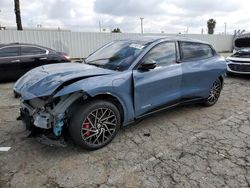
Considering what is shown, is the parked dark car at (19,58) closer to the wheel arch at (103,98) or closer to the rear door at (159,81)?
the rear door at (159,81)

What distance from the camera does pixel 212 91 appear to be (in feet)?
17.7

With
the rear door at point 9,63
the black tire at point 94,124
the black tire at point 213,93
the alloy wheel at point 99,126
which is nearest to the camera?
the black tire at point 94,124

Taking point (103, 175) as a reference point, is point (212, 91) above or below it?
above

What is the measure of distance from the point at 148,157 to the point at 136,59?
1.48 meters

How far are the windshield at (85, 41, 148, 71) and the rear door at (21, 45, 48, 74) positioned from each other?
A: 4.43m

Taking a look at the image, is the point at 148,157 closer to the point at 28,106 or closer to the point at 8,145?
the point at 28,106

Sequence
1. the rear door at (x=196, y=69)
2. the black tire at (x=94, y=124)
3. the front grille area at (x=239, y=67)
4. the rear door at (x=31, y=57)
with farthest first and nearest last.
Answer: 1. the front grille area at (x=239, y=67)
2. the rear door at (x=31, y=57)
3. the rear door at (x=196, y=69)
4. the black tire at (x=94, y=124)

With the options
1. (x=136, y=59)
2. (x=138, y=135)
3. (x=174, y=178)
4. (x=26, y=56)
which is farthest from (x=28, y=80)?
(x=26, y=56)

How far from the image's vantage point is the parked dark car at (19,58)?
7809 millimetres

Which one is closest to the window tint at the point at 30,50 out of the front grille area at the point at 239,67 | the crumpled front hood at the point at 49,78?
the crumpled front hood at the point at 49,78

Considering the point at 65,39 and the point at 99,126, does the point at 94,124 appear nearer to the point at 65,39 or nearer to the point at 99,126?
the point at 99,126

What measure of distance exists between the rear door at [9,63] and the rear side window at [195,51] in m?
5.71

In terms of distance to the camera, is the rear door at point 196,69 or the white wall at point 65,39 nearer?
the rear door at point 196,69

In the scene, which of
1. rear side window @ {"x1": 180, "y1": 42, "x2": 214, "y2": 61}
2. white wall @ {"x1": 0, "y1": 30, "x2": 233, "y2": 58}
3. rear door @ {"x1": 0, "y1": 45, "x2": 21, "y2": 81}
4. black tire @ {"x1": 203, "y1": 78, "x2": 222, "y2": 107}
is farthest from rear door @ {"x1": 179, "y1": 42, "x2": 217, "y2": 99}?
white wall @ {"x1": 0, "y1": 30, "x2": 233, "y2": 58}
